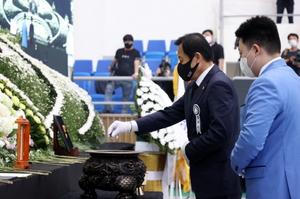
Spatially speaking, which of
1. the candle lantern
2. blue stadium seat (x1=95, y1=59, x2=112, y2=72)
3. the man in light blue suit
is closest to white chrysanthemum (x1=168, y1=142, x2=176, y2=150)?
the candle lantern

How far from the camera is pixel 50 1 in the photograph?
201 inches

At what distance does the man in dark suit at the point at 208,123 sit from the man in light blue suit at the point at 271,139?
347 mm

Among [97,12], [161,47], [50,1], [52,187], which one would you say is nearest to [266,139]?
[52,187]

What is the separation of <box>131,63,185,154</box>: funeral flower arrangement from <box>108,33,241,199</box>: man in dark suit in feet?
4.90

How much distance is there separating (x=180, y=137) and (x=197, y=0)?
8.38 metres

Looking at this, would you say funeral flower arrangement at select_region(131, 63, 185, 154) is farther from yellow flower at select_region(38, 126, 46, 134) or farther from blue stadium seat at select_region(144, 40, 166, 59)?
blue stadium seat at select_region(144, 40, 166, 59)

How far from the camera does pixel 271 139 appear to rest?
2.10 meters

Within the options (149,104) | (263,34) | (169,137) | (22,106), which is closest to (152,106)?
(149,104)

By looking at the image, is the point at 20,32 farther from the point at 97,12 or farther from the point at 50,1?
the point at 97,12

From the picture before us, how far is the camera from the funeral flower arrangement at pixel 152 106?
4.21 meters

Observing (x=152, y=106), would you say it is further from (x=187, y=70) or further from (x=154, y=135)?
(x=187, y=70)

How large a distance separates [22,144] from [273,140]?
1.25 metres

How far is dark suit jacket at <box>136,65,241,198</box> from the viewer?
97.3 inches

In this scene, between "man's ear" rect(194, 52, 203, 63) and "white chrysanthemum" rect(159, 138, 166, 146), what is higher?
"man's ear" rect(194, 52, 203, 63)
